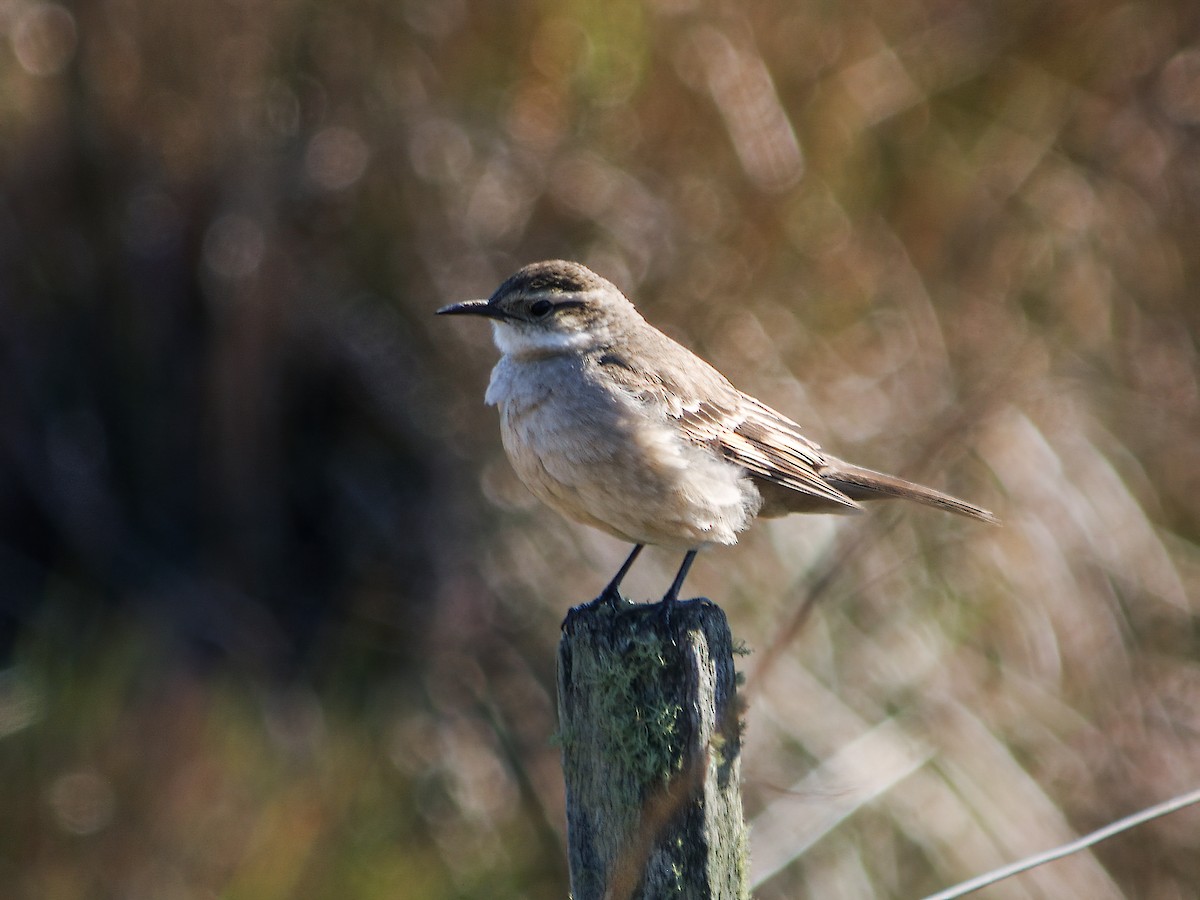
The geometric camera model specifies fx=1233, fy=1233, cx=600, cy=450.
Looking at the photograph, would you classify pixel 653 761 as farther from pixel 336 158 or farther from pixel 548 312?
pixel 336 158

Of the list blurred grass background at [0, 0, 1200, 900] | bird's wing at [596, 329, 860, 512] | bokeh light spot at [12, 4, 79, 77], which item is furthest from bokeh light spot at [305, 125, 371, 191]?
bird's wing at [596, 329, 860, 512]

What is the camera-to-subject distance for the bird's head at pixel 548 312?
381 centimetres

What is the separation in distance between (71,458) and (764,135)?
148 inches

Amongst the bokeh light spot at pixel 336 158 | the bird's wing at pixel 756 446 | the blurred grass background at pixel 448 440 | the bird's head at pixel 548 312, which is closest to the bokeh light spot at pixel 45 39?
the blurred grass background at pixel 448 440

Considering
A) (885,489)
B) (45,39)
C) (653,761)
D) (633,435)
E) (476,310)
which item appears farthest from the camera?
(45,39)

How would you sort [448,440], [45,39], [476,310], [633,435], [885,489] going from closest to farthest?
[633,435] < [476,310] < [885,489] < [45,39] < [448,440]

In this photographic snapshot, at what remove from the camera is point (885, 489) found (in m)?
3.96

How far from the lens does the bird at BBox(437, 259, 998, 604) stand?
341cm

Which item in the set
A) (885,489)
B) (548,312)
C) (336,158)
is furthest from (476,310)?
(336,158)

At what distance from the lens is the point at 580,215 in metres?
5.98

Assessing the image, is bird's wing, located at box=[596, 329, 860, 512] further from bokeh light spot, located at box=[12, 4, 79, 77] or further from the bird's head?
bokeh light spot, located at box=[12, 4, 79, 77]

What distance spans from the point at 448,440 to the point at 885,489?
268 cm

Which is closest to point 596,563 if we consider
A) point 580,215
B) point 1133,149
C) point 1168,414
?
point 580,215

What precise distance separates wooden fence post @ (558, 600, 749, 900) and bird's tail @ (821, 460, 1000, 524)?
144cm
